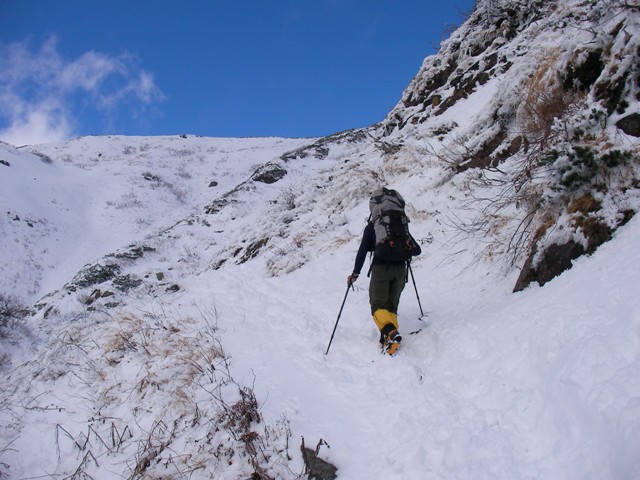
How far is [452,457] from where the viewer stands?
2.69 m

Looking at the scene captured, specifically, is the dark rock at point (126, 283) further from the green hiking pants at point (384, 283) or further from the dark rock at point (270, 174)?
the dark rock at point (270, 174)

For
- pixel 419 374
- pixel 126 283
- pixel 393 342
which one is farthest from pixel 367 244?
pixel 126 283

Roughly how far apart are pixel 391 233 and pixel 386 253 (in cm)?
24

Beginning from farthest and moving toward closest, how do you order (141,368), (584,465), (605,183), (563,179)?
(141,368), (563,179), (605,183), (584,465)

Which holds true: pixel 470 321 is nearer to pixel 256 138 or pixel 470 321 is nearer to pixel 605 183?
pixel 605 183

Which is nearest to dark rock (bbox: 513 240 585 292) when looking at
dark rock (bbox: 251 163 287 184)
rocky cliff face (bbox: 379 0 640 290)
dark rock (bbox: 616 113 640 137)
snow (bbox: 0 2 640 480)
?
rocky cliff face (bbox: 379 0 640 290)

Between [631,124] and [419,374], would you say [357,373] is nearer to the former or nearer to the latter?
[419,374]

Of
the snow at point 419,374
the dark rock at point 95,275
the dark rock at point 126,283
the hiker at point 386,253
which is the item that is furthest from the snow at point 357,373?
the dark rock at point 95,275

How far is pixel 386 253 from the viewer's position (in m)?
4.61

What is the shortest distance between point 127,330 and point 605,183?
6581mm

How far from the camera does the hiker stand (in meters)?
4.61

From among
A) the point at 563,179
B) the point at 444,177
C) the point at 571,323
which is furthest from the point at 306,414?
the point at 444,177

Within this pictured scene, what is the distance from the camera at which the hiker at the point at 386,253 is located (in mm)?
4605

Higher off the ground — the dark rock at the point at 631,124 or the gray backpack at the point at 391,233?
the dark rock at the point at 631,124
